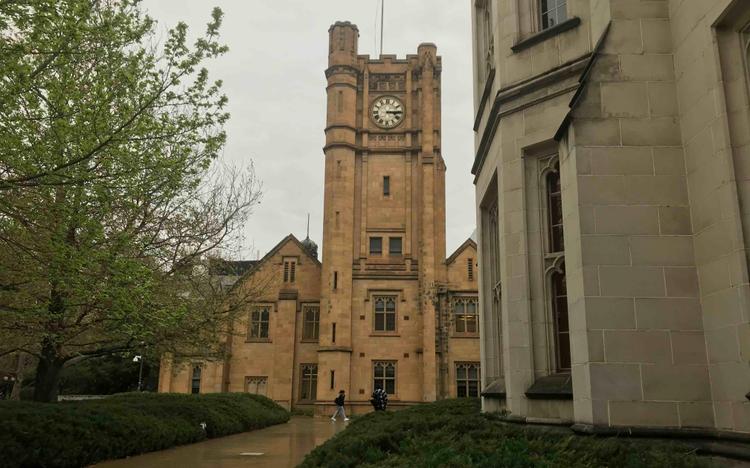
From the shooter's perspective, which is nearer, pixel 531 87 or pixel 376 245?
pixel 531 87

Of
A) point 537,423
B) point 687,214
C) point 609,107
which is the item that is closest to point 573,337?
point 537,423

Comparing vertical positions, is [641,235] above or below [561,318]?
above

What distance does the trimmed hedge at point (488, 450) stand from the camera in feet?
17.4

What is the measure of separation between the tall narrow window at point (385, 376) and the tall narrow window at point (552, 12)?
3004 centimetres

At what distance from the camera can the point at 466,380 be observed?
125ft

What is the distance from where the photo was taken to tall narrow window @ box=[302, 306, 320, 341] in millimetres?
39844

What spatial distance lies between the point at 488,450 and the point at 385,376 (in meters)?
32.9

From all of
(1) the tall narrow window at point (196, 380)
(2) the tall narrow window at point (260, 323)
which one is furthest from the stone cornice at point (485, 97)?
(1) the tall narrow window at point (196, 380)

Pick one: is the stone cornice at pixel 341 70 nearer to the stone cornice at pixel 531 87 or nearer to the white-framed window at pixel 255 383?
the white-framed window at pixel 255 383

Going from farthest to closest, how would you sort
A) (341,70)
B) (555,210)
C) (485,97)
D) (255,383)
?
(341,70)
(255,383)
(485,97)
(555,210)

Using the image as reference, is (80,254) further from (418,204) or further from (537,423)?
(418,204)

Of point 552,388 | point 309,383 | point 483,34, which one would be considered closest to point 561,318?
point 552,388

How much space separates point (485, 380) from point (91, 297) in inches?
306

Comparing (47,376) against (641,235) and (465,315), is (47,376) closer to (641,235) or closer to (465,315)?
(641,235)
